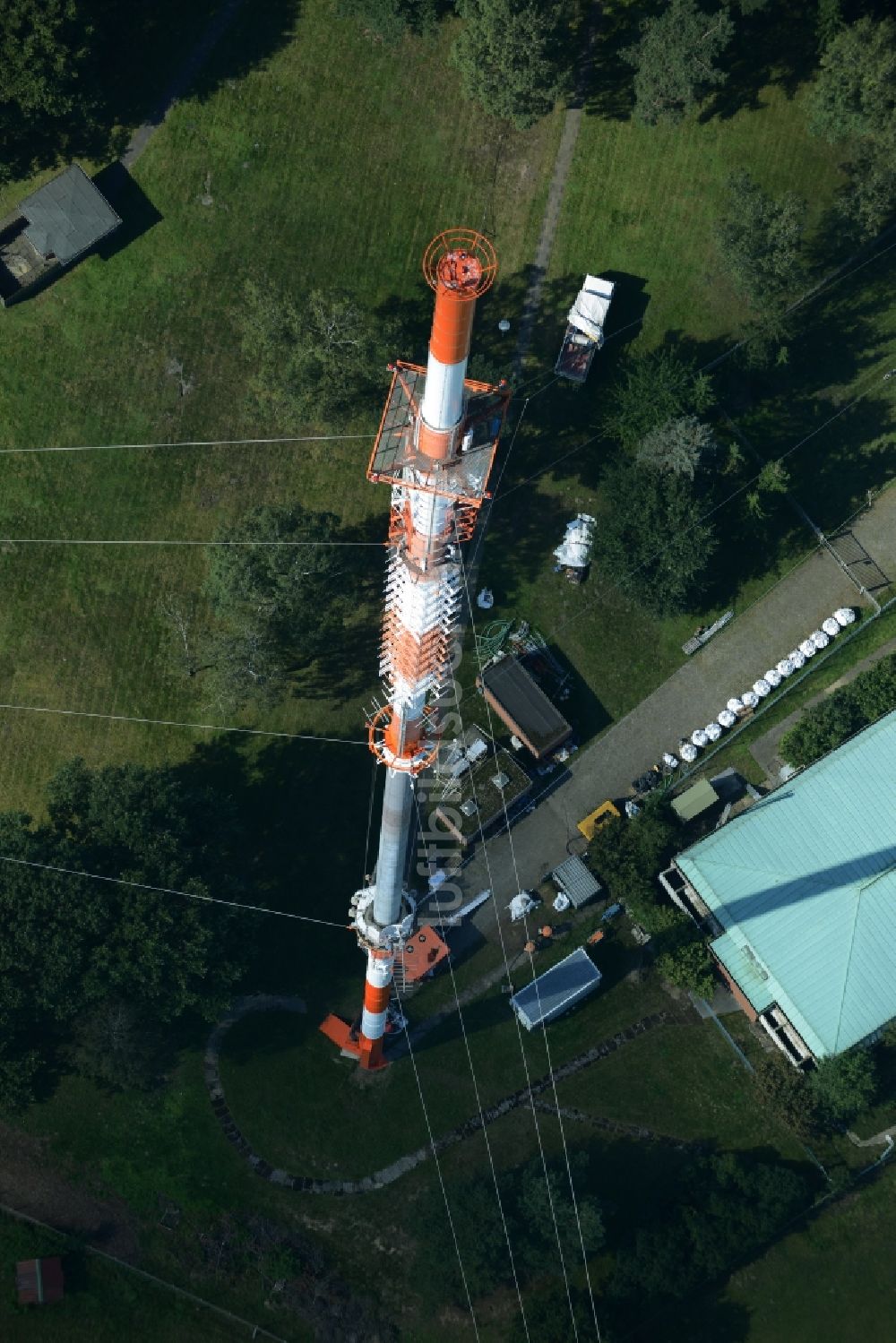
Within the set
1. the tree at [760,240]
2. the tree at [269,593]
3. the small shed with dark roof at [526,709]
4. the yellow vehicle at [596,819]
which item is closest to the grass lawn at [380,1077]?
the yellow vehicle at [596,819]

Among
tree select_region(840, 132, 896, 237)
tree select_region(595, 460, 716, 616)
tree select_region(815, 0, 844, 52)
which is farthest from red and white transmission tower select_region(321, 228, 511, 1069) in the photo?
tree select_region(815, 0, 844, 52)

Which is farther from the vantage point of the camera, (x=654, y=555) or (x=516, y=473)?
(x=516, y=473)

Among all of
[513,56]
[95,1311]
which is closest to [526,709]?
[513,56]

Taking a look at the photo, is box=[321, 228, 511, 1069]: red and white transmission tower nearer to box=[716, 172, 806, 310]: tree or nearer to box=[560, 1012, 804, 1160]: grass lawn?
box=[560, 1012, 804, 1160]: grass lawn

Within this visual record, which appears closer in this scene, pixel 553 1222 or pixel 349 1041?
pixel 553 1222

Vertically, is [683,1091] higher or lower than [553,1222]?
higher

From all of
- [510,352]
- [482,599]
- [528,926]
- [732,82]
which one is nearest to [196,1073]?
[528,926]

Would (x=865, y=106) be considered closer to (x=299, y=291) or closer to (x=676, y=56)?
(x=676, y=56)

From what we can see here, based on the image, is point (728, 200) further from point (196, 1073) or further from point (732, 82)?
point (196, 1073)
